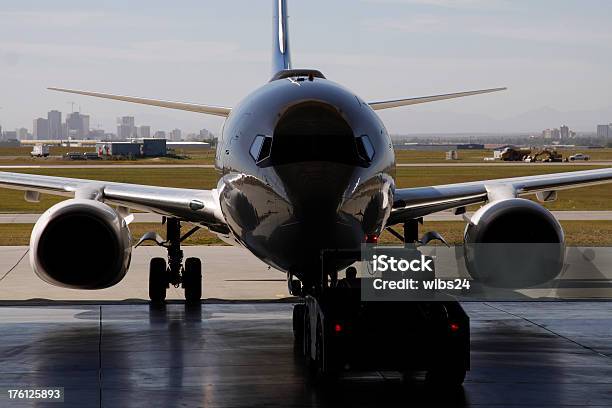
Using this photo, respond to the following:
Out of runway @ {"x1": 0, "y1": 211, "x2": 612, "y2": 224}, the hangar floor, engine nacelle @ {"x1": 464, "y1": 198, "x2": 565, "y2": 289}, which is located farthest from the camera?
runway @ {"x1": 0, "y1": 211, "x2": 612, "y2": 224}

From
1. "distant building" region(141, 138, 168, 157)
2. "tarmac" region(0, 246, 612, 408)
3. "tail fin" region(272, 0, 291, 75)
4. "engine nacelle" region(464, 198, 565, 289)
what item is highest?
"tail fin" region(272, 0, 291, 75)

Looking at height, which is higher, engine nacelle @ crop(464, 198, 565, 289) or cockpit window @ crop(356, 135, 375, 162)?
cockpit window @ crop(356, 135, 375, 162)

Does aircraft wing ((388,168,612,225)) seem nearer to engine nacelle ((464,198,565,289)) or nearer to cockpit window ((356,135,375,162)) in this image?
engine nacelle ((464,198,565,289))

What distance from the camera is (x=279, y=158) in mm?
13844

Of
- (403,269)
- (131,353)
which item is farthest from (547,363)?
(131,353)

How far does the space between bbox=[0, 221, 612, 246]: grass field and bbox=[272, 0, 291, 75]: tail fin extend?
10.1 meters

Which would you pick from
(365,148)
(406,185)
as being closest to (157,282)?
(365,148)

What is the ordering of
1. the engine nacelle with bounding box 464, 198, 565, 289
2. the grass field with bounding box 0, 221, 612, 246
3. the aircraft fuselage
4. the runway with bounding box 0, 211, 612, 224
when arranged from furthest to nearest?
the runway with bounding box 0, 211, 612, 224, the grass field with bounding box 0, 221, 612, 246, the engine nacelle with bounding box 464, 198, 565, 289, the aircraft fuselage

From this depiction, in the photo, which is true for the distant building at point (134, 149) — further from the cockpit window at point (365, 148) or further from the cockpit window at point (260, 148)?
the cockpit window at point (365, 148)

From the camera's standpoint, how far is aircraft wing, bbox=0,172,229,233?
18.6 m

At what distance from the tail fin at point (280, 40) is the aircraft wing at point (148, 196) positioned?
506 cm

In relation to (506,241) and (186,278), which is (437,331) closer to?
(506,241)

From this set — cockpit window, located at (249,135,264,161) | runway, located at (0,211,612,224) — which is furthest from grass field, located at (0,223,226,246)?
cockpit window, located at (249,135,264,161)

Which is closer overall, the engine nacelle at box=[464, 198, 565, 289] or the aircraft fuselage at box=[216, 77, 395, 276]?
the aircraft fuselage at box=[216, 77, 395, 276]
